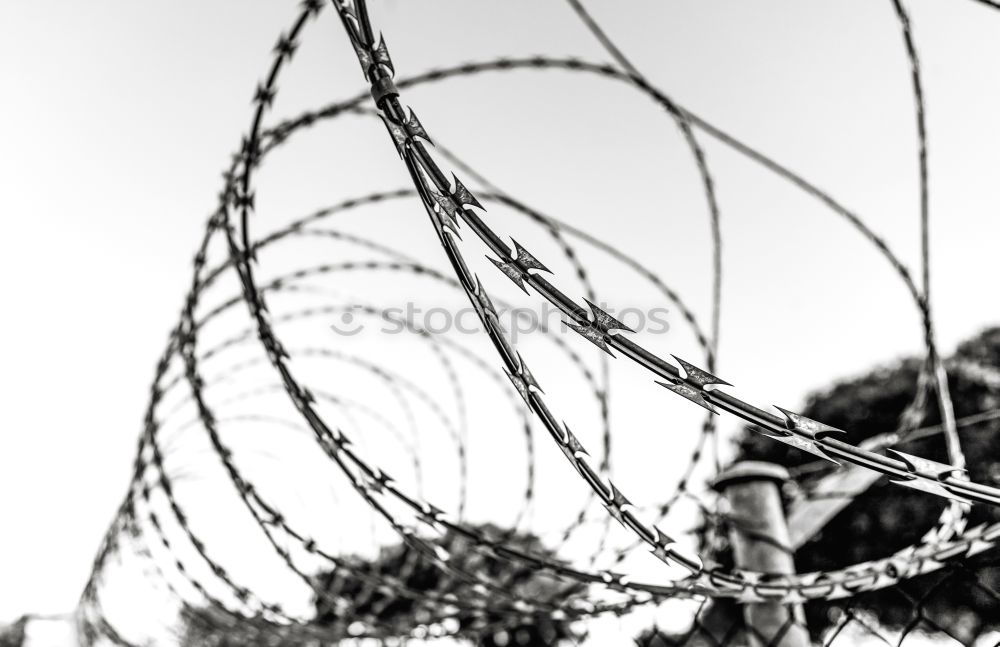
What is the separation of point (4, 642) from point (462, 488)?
2882 millimetres

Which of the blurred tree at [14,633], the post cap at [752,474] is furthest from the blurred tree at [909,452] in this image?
the blurred tree at [14,633]

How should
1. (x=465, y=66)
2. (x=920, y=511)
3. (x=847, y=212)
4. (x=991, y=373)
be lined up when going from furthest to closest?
(x=991, y=373), (x=920, y=511), (x=847, y=212), (x=465, y=66)

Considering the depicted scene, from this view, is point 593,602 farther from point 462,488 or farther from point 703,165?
point 703,165

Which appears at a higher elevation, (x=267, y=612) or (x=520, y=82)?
(x=520, y=82)

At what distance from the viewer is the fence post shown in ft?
7.38

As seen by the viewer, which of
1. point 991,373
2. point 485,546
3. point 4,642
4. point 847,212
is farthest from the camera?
point 991,373

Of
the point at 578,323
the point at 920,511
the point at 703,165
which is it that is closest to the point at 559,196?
the point at 703,165

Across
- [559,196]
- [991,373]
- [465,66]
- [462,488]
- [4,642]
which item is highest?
[991,373]

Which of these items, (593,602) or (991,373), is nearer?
(593,602)

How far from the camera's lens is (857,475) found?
2.81m

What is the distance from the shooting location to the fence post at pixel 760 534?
7.38 feet

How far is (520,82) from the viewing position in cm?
542

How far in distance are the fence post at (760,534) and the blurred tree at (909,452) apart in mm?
12280

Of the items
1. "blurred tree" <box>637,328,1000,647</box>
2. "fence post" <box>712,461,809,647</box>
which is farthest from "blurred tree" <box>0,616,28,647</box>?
"blurred tree" <box>637,328,1000,647</box>
